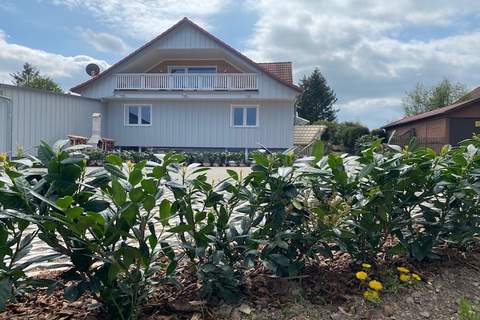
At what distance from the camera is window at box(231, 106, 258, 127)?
769 inches

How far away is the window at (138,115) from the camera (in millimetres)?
19953

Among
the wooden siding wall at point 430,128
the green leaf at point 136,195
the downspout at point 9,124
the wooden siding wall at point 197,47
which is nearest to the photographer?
the green leaf at point 136,195

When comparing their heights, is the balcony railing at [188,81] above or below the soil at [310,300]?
above

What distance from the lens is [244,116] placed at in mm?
19547

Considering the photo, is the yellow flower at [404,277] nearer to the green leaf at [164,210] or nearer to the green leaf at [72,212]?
the green leaf at [164,210]

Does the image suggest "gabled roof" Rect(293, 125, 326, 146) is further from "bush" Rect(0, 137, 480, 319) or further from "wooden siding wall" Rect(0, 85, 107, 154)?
"bush" Rect(0, 137, 480, 319)

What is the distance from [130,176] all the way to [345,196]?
1177 mm

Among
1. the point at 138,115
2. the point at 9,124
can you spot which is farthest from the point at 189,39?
the point at 9,124

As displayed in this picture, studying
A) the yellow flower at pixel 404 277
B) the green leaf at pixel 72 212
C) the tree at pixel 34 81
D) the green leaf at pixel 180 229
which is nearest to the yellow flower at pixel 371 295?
the yellow flower at pixel 404 277

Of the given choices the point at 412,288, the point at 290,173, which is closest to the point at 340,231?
the point at 290,173

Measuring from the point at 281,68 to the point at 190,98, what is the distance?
18.7ft

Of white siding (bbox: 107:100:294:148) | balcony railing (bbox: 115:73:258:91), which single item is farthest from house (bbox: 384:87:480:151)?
balcony railing (bbox: 115:73:258:91)

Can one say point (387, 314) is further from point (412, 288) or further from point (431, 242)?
point (431, 242)

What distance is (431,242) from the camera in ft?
7.81
